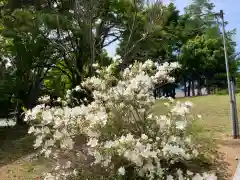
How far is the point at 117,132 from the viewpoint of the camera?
490 centimetres

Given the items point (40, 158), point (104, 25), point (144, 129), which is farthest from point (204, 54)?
point (144, 129)

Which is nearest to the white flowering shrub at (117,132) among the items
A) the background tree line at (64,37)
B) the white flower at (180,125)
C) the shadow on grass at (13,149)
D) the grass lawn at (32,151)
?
the white flower at (180,125)

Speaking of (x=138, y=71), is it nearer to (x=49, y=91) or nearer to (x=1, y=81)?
(x=1, y=81)

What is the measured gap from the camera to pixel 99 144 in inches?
179

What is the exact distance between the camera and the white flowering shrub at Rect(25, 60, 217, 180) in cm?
431

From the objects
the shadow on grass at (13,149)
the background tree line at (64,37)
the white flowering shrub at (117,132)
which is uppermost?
the background tree line at (64,37)

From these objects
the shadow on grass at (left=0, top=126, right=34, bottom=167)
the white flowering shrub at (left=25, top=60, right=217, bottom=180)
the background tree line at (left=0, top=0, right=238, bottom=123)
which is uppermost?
→ the background tree line at (left=0, top=0, right=238, bottom=123)

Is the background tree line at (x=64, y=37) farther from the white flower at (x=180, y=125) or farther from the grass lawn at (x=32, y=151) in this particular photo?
the white flower at (x=180, y=125)

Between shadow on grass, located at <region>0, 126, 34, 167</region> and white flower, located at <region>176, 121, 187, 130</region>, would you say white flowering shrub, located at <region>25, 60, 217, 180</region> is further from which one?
shadow on grass, located at <region>0, 126, 34, 167</region>

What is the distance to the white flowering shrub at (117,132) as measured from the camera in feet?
14.1

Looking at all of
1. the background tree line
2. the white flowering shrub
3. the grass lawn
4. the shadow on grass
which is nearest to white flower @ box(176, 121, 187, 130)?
the white flowering shrub

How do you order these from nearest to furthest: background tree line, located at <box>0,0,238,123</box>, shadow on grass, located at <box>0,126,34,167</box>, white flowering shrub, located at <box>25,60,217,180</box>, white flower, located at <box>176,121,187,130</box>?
white flowering shrub, located at <box>25,60,217,180</box> < white flower, located at <box>176,121,187,130</box> < shadow on grass, located at <box>0,126,34,167</box> < background tree line, located at <box>0,0,238,123</box>

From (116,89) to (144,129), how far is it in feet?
2.56

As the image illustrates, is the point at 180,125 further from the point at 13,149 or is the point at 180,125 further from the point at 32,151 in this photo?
the point at 13,149
